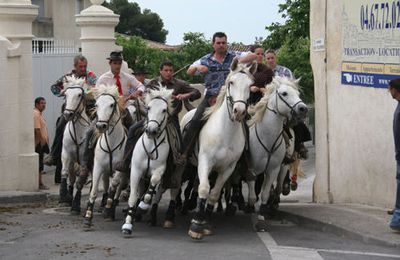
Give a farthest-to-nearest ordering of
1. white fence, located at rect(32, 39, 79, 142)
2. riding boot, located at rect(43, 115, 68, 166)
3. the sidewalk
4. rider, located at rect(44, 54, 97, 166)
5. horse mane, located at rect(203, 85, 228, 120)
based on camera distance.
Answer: white fence, located at rect(32, 39, 79, 142), riding boot, located at rect(43, 115, 68, 166), rider, located at rect(44, 54, 97, 166), horse mane, located at rect(203, 85, 228, 120), the sidewalk

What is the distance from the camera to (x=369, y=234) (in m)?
11.0

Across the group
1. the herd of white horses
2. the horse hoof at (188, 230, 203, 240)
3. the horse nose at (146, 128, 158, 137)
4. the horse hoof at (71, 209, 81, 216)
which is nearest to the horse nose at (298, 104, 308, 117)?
the herd of white horses

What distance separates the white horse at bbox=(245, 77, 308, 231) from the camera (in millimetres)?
11891

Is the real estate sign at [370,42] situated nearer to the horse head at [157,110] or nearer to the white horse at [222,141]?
the white horse at [222,141]

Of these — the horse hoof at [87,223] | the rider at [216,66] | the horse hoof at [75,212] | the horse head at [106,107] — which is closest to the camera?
the horse hoof at [87,223]

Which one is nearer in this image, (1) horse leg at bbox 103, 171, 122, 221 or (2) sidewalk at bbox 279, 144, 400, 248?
(2) sidewalk at bbox 279, 144, 400, 248

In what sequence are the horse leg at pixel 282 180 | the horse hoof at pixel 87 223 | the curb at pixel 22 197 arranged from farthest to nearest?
the curb at pixel 22 197 → the horse leg at pixel 282 180 → the horse hoof at pixel 87 223

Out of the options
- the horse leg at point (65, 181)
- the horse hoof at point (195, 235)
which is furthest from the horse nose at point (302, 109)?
the horse leg at point (65, 181)

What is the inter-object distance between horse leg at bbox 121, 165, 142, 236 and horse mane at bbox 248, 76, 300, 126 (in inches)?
74.5

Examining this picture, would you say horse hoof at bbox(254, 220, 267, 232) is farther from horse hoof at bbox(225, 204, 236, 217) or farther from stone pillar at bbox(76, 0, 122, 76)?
stone pillar at bbox(76, 0, 122, 76)

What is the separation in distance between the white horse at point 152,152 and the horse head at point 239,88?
90cm

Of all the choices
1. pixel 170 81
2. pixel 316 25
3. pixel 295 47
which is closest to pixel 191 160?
pixel 170 81

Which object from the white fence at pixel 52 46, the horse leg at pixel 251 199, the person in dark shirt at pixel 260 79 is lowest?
the horse leg at pixel 251 199

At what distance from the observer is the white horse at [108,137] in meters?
11.9
